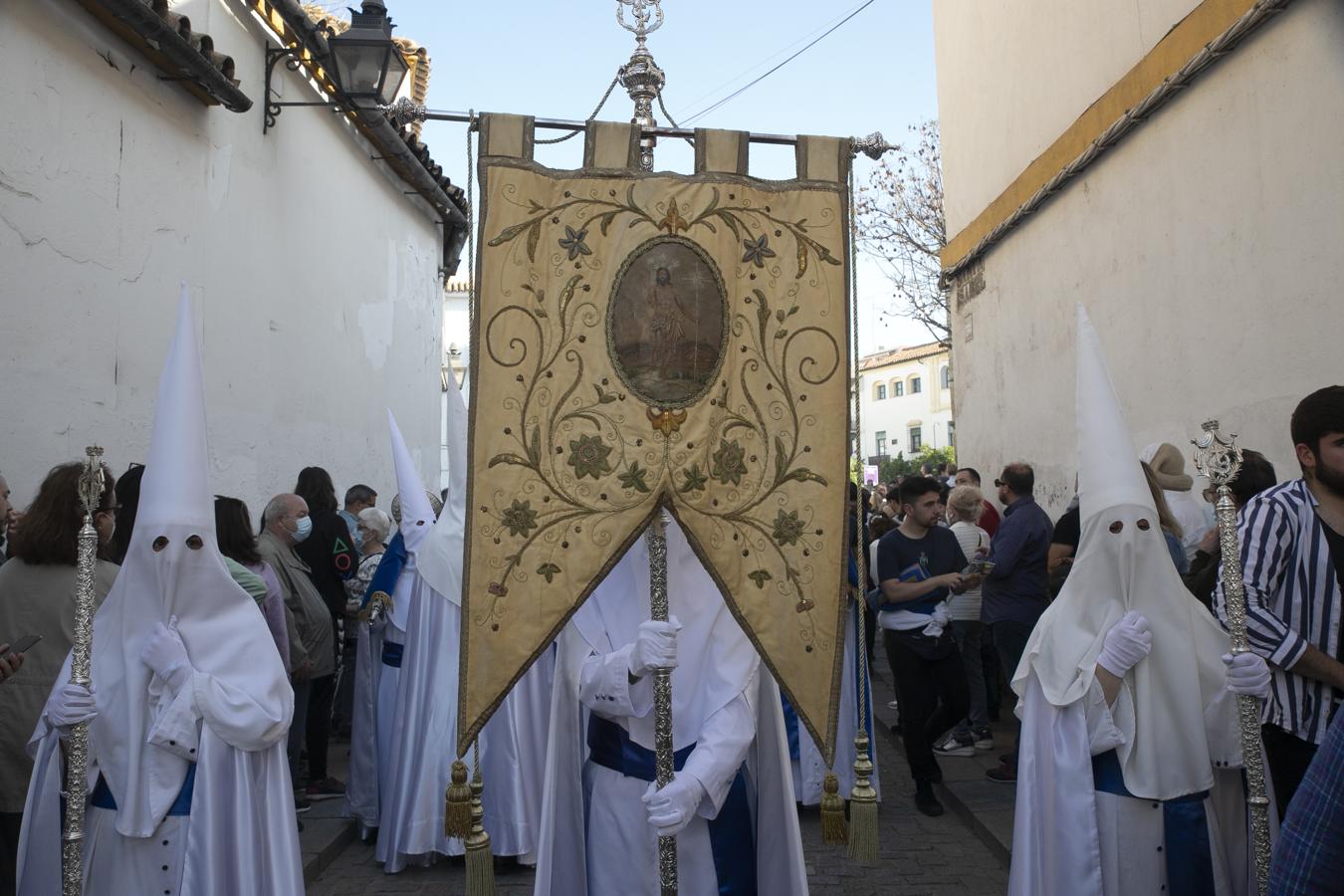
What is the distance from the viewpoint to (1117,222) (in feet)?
30.7

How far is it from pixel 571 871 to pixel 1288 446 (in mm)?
5309

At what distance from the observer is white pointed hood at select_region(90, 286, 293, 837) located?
3553 millimetres

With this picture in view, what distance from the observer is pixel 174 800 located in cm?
357

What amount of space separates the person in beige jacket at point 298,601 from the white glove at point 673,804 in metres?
3.56

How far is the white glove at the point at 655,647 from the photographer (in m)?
3.33

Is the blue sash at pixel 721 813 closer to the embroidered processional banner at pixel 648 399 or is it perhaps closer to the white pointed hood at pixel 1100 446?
the embroidered processional banner at pixel 648 399

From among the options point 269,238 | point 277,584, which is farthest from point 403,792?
point 269,238

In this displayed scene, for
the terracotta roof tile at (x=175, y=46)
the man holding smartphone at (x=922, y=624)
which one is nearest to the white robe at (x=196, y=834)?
the man holding smartphone at (x=922, y=624)

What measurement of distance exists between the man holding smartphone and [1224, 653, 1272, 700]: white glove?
115 inches

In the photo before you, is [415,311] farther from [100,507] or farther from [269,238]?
[100,507]

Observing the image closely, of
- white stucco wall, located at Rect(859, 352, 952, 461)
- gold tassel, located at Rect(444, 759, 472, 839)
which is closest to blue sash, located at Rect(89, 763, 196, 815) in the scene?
gold tassel, located at Rect(444, 759, 472, 839)

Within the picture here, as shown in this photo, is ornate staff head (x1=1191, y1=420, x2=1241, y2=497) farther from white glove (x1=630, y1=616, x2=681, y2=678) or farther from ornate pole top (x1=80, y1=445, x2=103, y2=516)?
ornate pole top (x1=80, y1=445, x2=103, y2=516)

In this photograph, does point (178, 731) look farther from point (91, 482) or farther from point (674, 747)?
point (674, 747)

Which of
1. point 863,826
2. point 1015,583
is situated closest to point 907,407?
point 1015,583
